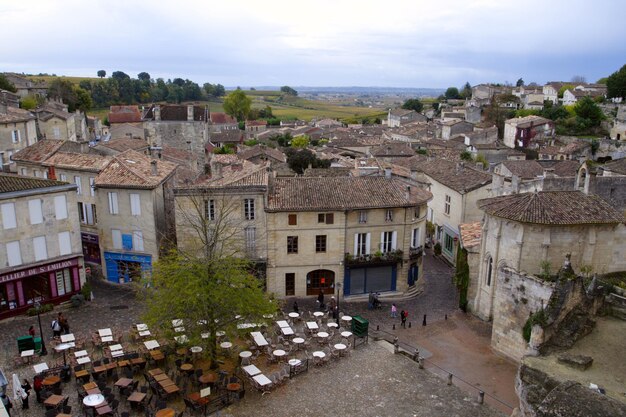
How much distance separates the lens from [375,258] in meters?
34.7

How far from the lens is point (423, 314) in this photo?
109 ft

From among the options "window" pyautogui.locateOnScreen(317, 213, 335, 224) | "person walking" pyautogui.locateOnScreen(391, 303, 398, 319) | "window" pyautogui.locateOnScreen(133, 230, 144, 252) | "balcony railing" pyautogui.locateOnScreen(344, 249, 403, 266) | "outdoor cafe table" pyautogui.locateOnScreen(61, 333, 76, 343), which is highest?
"window" pyautogui.locateOnScreen(317, 213, 335, 224)

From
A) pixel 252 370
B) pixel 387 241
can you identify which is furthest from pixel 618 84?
pixel 252 370

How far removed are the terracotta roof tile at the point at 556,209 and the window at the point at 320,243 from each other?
34.1 feet

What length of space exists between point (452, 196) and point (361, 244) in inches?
576

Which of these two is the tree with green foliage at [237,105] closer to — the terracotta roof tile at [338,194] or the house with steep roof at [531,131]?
the house with steep roof at [531,131]

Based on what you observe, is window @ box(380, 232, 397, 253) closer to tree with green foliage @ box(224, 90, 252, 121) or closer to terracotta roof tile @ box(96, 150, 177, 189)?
terracotta roof tile @ box(96, 150, 177, 189)

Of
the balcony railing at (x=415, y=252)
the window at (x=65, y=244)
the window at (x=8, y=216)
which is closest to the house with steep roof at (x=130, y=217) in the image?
the window at (x=65, y=244)

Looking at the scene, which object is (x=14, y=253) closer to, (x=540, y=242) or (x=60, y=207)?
(x=60, y=207)

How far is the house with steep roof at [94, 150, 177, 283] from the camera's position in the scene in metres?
34.4

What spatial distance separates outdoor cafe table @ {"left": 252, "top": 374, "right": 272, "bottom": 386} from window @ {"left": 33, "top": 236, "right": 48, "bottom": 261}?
661 inches

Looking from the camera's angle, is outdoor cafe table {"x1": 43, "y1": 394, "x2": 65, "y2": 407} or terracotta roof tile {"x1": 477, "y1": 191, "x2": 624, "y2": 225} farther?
terracotta roof tile {"x1": 477, "y1": 191, "x2": 624, "y2": 225}

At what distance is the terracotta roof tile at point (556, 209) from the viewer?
91.1ft

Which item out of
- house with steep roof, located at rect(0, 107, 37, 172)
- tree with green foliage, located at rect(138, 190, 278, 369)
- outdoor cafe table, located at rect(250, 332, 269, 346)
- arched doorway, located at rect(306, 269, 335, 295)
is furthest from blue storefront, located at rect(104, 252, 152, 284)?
house with steep roof, located at rect(0, 107, 37, 172)
